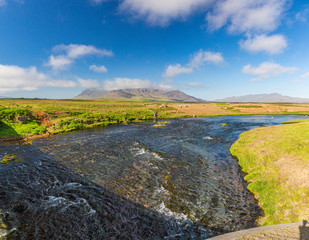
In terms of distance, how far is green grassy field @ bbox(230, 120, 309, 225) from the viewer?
35.9ft

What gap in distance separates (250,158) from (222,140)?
13762mm

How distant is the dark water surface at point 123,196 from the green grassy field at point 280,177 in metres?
1.17

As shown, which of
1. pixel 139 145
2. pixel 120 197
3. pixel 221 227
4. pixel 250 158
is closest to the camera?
pixel 221 227

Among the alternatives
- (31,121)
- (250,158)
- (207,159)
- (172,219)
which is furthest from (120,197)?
(31,121)

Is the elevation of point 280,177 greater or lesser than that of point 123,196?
greater

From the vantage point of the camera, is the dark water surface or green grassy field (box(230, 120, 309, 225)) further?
green grassy field (box(230, 120, 309, 225))

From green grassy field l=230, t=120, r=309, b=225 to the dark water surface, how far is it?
1167 mm

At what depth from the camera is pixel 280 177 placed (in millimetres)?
14148

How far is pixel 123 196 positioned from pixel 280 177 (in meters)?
15.5

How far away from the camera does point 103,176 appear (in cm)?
1808

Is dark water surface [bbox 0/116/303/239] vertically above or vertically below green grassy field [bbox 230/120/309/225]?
below

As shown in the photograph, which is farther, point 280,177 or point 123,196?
point 123,196

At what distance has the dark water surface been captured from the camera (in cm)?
1079

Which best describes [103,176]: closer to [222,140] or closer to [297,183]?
[297,183]
